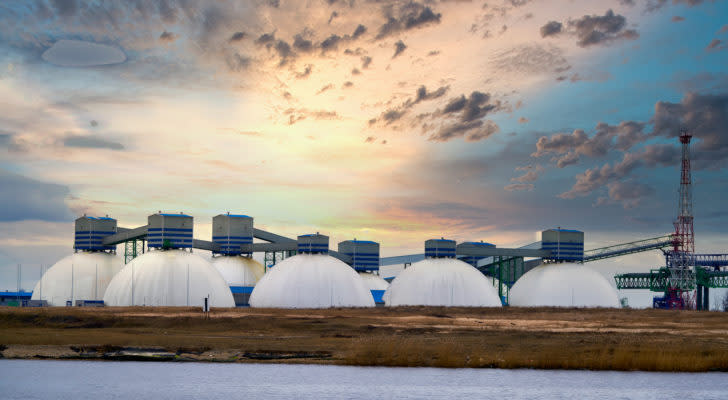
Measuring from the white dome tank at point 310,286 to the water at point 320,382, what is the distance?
61.5m

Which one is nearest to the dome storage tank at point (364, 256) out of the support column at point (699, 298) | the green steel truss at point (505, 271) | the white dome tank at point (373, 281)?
the white dome tank at point (373, 281)

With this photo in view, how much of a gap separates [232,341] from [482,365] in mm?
19455

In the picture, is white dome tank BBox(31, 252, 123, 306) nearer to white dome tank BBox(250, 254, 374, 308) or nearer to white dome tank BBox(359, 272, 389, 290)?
white dome tank BBox(250, 254, 374, 308)

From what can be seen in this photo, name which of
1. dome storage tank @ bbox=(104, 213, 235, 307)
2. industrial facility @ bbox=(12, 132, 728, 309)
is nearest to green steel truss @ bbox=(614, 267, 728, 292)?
industrial facility @ bbox=(12, 132, 728, 309)

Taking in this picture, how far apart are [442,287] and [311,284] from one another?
20.9 m

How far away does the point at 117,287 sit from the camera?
354ft

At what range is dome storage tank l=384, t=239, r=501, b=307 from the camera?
378 ft

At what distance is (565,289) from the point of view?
120 metres

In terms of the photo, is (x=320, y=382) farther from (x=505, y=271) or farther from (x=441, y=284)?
(x=505, y=271)

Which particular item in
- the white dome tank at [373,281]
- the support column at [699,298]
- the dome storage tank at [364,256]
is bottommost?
the support column at [699,298]

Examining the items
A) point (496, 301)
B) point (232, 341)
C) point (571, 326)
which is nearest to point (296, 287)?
point (496, 301)

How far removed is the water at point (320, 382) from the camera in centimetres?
3541

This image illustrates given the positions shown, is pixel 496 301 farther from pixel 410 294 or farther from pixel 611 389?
pixel 611 389

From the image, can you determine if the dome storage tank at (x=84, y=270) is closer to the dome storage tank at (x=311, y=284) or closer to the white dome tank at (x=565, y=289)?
the dome storage tank at (x=311, y=284)
